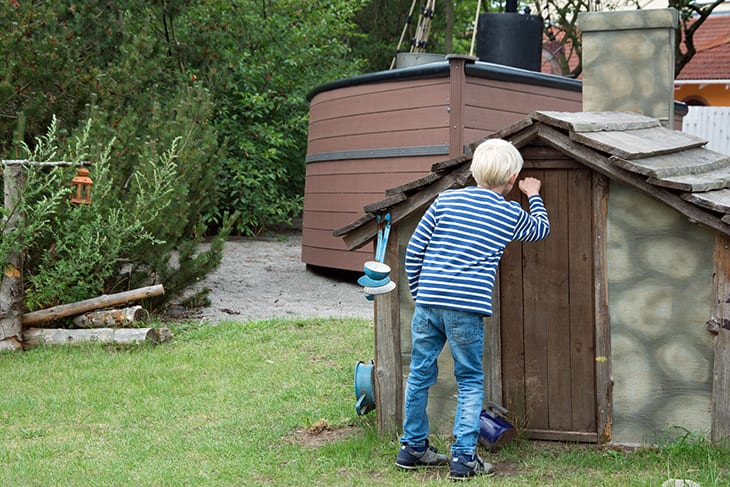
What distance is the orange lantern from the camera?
732 cm

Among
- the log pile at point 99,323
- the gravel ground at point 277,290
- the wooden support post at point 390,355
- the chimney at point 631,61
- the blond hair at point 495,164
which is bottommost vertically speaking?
the gravel ground at point 277,290

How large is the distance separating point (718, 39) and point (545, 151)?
739 inches

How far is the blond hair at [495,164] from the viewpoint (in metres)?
4.33

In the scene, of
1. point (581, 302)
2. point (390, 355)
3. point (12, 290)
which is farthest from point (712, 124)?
point (390, 355)

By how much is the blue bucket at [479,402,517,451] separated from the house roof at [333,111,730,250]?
1.18m

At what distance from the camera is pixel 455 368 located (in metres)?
4.43

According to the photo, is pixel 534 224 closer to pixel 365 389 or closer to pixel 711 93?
pixel 365 389

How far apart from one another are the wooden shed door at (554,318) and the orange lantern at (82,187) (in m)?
3.85

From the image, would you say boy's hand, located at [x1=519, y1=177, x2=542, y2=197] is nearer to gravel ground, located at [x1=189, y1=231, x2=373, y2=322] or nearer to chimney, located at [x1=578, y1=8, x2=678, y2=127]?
chimney, located at [x1=578, y1=8, x2=678, y2=127]

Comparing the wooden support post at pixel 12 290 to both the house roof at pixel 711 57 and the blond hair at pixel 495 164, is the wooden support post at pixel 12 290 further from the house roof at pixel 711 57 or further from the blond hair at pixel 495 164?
the house roof at pixel 711 57

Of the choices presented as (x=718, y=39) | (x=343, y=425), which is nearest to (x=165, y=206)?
(x=343, y=425)

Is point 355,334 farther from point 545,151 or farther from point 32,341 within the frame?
point 545,151

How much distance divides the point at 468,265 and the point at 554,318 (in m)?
0.84

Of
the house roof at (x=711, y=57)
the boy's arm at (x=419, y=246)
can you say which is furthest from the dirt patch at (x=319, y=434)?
the house roof at (x=711, y=57)
